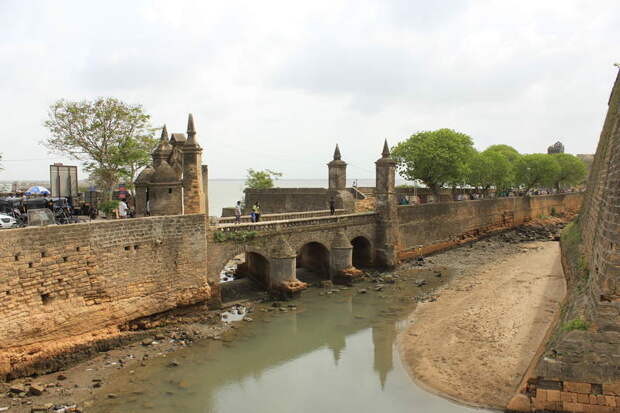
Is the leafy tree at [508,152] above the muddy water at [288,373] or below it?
above

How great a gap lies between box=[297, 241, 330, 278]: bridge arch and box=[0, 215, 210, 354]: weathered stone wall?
29.0ft

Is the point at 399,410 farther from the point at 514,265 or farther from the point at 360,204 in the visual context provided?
the point at 360,204

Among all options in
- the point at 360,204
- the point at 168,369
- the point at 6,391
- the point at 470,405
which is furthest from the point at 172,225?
the point at 360,204

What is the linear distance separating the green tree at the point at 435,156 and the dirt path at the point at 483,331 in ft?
39.7

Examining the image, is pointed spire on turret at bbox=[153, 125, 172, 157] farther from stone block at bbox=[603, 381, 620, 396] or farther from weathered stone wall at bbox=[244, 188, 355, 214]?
stone block at bbox=[603, 381, 620, 396]

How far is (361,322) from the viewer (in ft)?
60.7

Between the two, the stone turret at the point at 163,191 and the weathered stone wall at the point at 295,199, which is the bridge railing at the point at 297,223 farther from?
the weathered stone wall at the point at 295,199

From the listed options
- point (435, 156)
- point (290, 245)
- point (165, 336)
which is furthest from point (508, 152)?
point (165, 336)

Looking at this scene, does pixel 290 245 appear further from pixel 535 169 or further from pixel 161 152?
pixel 535 169

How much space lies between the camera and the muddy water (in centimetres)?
1197

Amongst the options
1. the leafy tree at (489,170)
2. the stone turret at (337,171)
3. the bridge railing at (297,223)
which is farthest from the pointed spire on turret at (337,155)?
the leafy tree at (489,170)

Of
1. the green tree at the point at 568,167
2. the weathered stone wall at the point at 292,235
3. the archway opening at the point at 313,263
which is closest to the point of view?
the weathered stone wall at the point at 292,235

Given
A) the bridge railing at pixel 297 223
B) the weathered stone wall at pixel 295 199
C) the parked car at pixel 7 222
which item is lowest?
the bridge railing at pixel 297 223

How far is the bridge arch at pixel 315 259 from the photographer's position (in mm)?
25438
